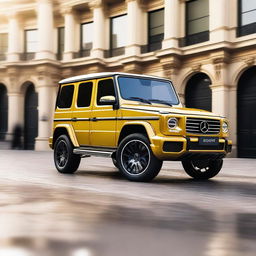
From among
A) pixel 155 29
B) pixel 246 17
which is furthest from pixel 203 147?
pixel 155 29

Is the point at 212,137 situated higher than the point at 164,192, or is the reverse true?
the point at 212,137

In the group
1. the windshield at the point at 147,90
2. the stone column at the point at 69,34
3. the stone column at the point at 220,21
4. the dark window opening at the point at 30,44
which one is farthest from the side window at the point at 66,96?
the dark window opening at the point at 30,44

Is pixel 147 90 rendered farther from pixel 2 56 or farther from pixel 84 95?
pixel 2 56

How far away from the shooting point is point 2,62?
33.1 meters

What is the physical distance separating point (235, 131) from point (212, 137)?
14.2m

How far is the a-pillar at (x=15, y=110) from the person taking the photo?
32.5m

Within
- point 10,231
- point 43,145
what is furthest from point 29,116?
point 10,231

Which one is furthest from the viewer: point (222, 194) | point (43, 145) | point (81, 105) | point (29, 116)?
point (29, 116)

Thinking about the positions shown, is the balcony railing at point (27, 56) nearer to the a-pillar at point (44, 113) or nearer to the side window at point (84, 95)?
the a-pillar at point (44, 113)

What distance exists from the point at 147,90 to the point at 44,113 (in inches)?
888

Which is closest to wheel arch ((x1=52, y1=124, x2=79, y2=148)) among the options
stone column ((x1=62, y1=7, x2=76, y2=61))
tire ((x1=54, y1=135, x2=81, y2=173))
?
tire ((x1=54, y1=135, x2=81, y2=173))

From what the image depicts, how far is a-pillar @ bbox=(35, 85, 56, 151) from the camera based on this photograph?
99.6ft

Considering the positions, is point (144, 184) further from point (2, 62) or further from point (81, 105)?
point (2, 62)

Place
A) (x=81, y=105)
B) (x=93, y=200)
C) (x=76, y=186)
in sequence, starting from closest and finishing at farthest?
A: 1. (x=93, y=200)
2. (x=76, y=186)
3. (x=81, y=105)
